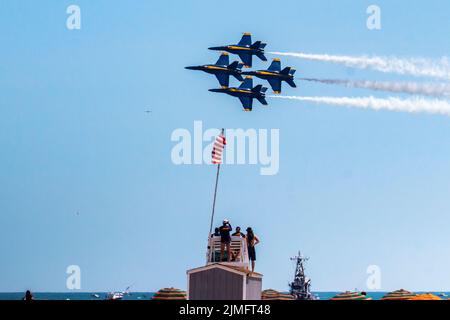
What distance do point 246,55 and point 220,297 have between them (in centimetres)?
8181

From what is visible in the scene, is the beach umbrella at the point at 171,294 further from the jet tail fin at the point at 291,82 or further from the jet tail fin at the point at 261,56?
the jet tail fin at the point at 261,56

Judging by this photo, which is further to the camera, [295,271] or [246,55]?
[246,55]

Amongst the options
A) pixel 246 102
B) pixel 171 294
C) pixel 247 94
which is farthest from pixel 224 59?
pixel 171 294

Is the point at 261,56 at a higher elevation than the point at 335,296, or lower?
higher

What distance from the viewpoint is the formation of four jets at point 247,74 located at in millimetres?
119875

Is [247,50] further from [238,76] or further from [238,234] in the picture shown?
[238,234]

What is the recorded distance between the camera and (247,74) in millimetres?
124125

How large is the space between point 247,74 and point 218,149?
2680 inches

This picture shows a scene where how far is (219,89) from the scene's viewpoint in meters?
120

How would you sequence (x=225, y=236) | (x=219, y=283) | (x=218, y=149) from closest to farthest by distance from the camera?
(x=219, y=283) < (x=225, y=236) < (x=218, y=149)
